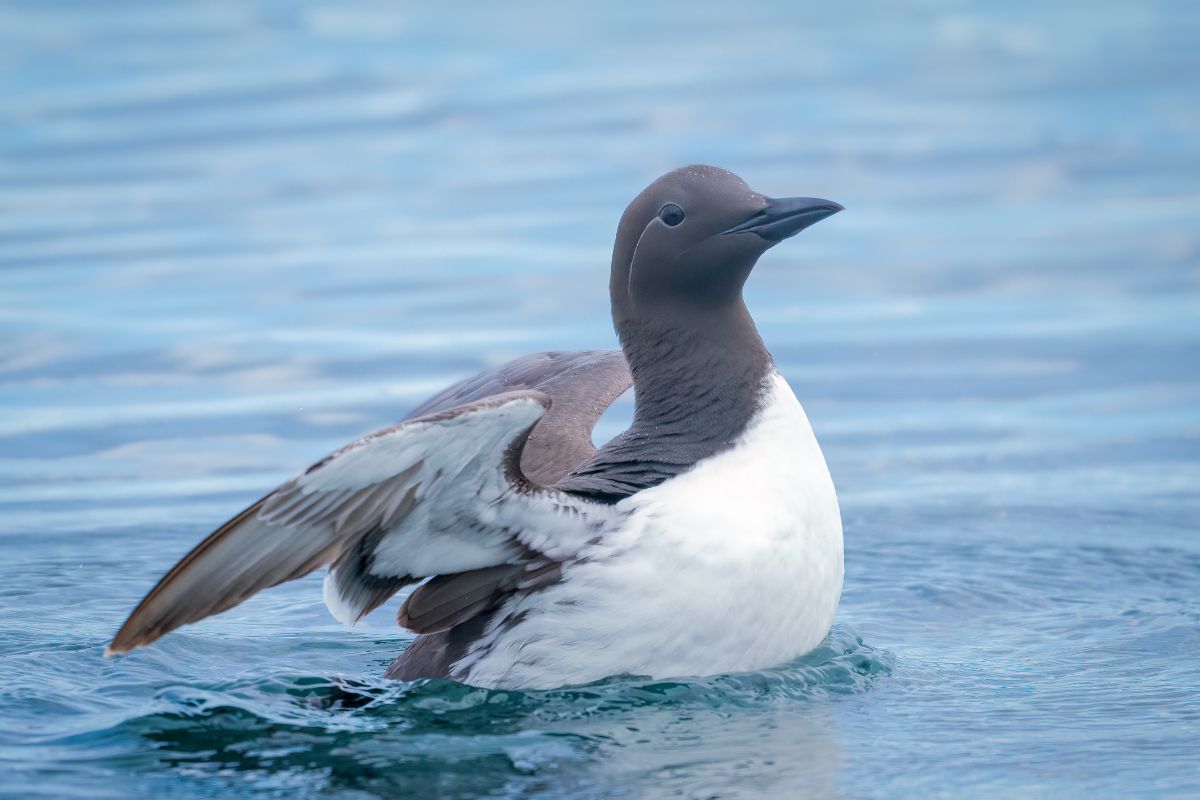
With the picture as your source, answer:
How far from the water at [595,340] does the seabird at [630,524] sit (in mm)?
166

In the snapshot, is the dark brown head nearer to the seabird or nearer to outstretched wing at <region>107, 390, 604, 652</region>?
the seabird

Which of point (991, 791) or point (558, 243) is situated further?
point (558, 243)

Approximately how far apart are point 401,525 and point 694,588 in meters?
0.79

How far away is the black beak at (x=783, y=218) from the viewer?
5336mm

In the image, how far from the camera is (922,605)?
6.36 metres

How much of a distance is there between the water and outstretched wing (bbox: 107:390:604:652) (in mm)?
353

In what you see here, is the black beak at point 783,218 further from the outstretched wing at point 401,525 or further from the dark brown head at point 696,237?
the outstretched wing at point 401,525

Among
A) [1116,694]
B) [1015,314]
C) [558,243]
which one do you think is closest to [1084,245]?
[1015,314]

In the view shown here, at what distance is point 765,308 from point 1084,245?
2196 mm

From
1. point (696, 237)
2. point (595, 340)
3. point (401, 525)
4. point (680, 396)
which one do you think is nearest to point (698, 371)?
point (680, 396)

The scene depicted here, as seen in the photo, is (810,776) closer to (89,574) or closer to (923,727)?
(923,727)

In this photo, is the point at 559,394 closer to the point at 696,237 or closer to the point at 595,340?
the point at 696,237

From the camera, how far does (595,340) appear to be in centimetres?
960

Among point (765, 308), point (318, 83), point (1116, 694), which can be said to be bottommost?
point (1116, 694)
